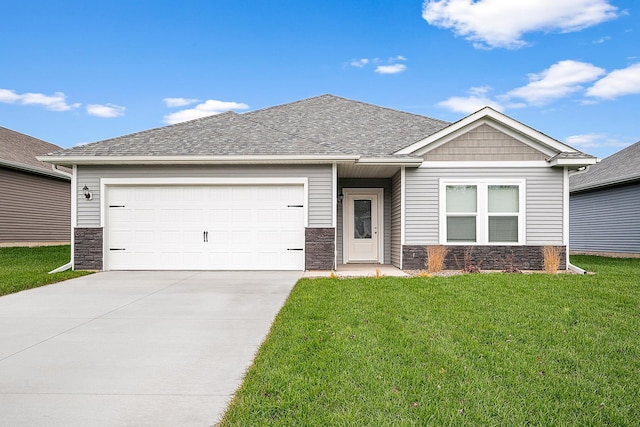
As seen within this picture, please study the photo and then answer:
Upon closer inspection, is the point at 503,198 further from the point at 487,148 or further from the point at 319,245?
the point at 319,245

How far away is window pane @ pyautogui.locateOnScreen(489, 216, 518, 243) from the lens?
11.7 meters

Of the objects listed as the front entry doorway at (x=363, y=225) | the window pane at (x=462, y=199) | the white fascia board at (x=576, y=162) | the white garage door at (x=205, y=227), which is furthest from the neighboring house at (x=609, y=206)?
the white garage door at (x=205, y=227)

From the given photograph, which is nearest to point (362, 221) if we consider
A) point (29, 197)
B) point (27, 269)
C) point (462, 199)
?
point (462, 199)

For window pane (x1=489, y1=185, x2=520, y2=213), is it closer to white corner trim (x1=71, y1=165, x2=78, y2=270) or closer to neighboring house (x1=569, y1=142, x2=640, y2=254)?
neighboring house (x1=569, y1=142, x2=640, y2=254)

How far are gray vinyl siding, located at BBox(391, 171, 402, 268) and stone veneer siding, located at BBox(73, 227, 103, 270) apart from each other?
7.94 metres

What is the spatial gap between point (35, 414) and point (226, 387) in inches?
53.1

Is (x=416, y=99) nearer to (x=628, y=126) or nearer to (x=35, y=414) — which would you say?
(x=628, y=126)

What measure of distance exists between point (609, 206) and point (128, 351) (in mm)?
19030

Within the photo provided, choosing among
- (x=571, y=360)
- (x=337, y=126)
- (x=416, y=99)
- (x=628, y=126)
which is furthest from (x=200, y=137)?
(x=628, y=126)

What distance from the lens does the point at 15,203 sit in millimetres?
17312

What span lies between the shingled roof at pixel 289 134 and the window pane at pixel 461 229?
8.37 ft

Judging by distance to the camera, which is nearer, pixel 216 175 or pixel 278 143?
pixel 216 175

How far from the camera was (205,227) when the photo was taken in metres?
11.3

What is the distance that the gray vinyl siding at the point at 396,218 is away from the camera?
1204cm
